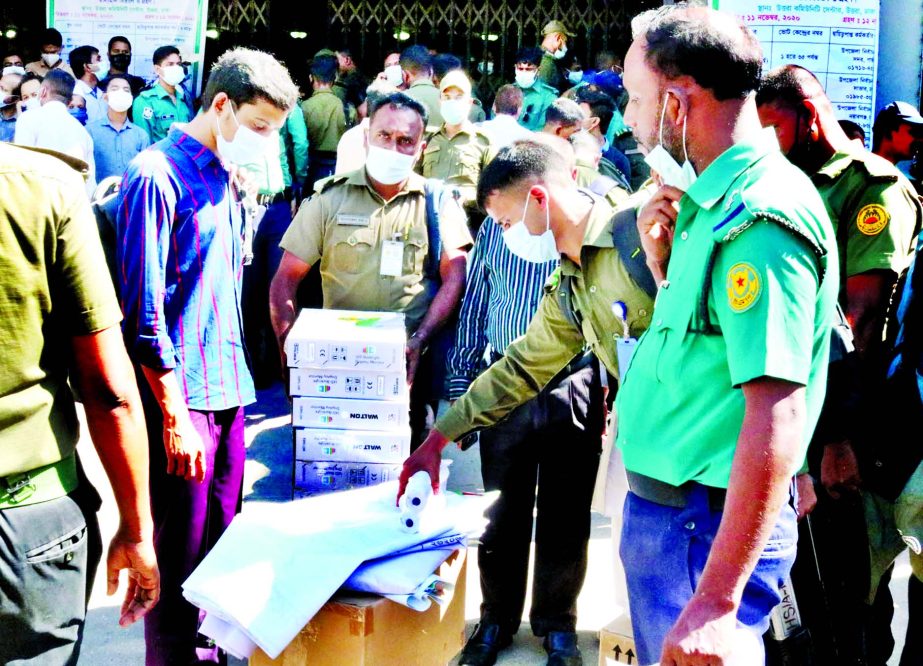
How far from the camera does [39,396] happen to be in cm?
185

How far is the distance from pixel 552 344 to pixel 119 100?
5.20 meters

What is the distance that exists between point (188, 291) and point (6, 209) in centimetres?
118

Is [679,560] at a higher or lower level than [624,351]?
lower

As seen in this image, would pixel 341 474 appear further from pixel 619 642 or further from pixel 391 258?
pixel 619 642

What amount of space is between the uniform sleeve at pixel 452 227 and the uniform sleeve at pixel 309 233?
43 cm

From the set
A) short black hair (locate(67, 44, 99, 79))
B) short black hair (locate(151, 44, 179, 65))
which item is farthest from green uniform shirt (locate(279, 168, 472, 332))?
short black hair (locate(67, 44, 99, 79))

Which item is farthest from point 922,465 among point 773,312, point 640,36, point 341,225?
point 341,225

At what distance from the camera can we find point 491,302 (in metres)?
3.72

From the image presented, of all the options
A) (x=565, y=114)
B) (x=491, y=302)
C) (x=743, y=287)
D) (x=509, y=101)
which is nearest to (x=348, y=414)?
(x=491, y=302)

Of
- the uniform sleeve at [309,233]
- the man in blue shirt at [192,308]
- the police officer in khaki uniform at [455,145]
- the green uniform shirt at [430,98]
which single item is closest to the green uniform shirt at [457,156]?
the police officer in khaki uniform at [455,145]

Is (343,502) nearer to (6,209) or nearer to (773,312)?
(6,209)

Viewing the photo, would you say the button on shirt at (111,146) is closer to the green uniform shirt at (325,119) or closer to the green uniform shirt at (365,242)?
the green uniform shirt at (325,119)

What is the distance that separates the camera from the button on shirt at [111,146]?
720 cm

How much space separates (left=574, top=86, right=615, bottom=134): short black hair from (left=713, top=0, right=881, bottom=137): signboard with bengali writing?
919 mm
